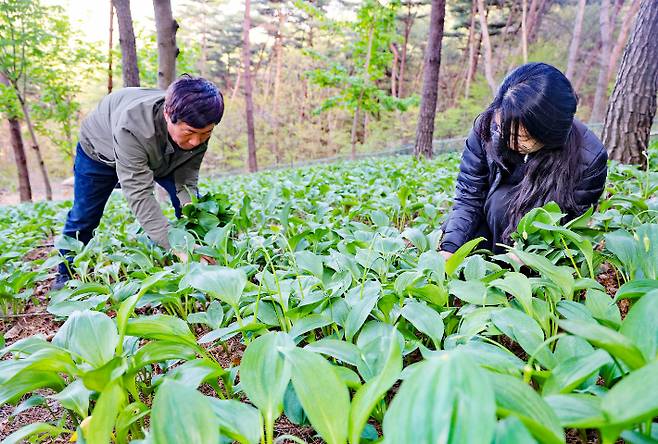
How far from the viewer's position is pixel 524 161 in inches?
73.0

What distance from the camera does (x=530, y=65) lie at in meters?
1.55

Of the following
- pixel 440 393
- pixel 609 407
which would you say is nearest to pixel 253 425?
pixel 440 393

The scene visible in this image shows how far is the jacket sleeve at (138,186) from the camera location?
212 centimetres

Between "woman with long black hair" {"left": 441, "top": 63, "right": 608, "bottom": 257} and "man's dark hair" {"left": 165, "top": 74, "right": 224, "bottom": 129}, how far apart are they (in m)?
1.28

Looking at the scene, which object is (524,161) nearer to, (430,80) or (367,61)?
(430,80)

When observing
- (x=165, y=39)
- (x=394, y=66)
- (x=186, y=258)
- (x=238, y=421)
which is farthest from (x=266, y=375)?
(x=394, y=66)

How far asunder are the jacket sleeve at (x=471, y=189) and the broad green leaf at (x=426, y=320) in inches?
41.6

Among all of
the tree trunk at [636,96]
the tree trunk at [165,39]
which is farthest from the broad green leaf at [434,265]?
the tree trunk at [165,39]

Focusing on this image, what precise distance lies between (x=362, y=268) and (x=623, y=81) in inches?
127

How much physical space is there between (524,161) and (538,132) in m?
0.34

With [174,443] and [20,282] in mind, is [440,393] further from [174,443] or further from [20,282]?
[20,282]

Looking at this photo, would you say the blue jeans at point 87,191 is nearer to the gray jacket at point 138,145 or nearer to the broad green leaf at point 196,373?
the gray jacket at point 138,145

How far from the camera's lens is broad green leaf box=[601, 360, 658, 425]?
45 centimetres

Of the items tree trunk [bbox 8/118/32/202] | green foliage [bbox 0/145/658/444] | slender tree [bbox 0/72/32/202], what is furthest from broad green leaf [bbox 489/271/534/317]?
tree trunk [bbox 8/118/32/202]
